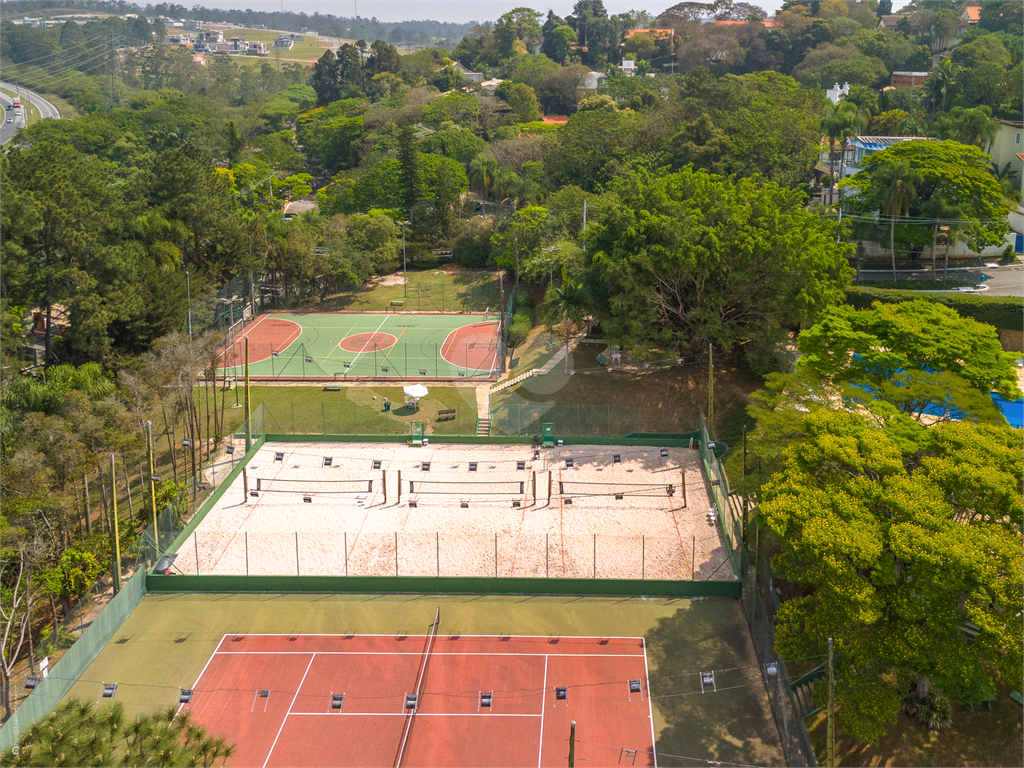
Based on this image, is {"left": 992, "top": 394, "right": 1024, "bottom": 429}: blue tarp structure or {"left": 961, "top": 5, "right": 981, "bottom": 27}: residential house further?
{"left": 961, "top": 5, "right": 981, "bottom": 27}: residential house

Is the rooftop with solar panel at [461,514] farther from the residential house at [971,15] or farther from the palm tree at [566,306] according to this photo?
the residential house at [971,15]

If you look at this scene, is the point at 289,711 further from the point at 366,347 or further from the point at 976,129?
the point at 976,129

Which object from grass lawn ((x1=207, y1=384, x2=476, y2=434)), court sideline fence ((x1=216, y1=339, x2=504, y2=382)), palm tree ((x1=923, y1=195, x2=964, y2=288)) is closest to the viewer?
grass lawn ((x1=207, y1=384, x2=476, y2=434))

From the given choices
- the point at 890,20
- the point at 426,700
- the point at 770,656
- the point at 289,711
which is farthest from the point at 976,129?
the point at 890,20

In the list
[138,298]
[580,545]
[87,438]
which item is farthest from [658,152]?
[87,438]

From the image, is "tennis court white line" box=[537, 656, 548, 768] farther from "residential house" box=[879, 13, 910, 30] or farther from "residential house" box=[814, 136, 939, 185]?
"residential house" box=[879, 13, 910, 30]

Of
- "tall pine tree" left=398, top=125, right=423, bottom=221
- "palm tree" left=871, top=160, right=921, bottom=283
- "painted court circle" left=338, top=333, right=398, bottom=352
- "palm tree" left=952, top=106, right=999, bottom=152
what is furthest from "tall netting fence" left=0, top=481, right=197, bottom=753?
"palm tree" left=952, top=106, right=999, bottom=152
